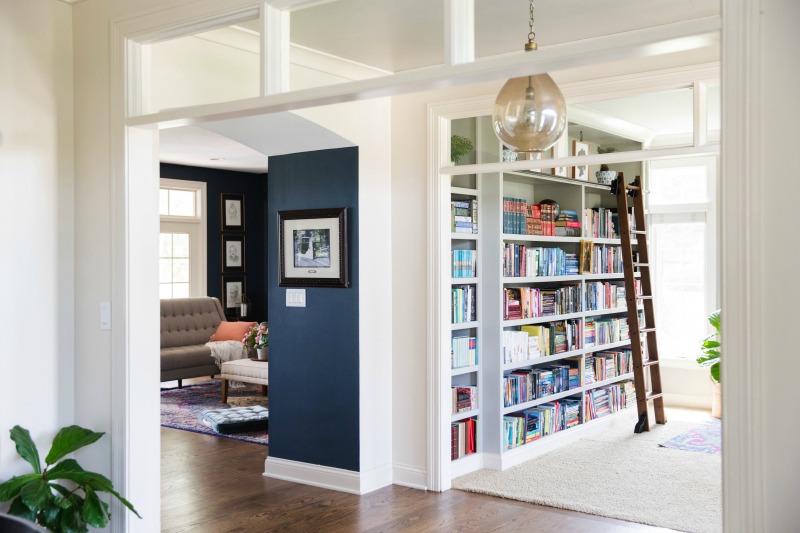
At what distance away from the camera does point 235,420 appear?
6848 millimetres

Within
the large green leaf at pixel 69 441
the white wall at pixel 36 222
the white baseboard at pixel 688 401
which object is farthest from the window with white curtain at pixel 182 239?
the large green leaf at pixel 69 441

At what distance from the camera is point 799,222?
1.98 meters

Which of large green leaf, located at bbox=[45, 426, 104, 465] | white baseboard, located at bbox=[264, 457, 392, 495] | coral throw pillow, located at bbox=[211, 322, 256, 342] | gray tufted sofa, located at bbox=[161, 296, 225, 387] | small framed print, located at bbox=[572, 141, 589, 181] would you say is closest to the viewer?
large green leaf, located at bbox=[45, 426, 104, 465]

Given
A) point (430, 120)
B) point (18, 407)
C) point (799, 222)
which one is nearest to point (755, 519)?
point (799, 222)

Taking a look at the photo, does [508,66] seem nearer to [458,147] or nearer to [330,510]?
[458,147]

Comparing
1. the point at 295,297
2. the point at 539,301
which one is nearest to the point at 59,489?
the point at 295,297

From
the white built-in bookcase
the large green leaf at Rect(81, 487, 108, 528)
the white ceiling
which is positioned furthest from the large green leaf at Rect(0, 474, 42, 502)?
the white built-in bookcase

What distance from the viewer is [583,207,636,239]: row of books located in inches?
268

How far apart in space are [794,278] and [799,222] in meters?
0.14

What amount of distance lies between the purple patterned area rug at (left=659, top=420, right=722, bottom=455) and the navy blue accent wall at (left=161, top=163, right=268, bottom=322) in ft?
20.3

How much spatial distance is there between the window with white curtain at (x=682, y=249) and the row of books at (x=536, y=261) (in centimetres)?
214

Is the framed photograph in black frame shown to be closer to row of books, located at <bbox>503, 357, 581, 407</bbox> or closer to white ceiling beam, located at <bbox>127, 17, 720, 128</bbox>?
row of books, located at <bbox>503, 357, 581, 407</bbox>

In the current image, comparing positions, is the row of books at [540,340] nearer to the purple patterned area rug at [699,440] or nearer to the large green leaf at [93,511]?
the purple patterned area rug at [699,440]

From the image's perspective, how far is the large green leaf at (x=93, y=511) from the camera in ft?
10.8
